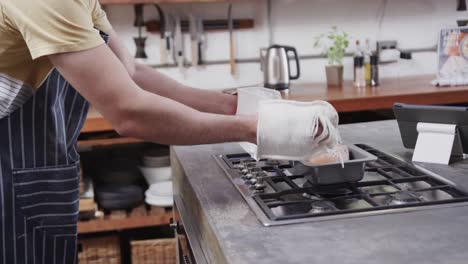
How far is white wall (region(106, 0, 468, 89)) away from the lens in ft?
10.2

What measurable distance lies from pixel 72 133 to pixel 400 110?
790 millimetres

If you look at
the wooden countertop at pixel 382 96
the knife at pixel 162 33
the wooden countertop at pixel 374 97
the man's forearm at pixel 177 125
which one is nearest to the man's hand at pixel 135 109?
the man's forearm at pixel 177 125

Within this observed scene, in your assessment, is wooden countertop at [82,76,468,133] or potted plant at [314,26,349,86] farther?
potted plant at [314,26,349,86]

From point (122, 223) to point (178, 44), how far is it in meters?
1.01

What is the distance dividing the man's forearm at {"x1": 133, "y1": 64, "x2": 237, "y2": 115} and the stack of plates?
0.99 meters

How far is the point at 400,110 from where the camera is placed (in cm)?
142

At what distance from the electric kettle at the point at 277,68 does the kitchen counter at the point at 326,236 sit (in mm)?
1707

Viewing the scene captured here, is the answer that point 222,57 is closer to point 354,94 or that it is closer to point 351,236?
point 354,94

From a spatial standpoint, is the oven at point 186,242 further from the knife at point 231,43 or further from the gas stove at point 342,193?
the knife at point 231,43

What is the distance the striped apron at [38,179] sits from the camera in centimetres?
129

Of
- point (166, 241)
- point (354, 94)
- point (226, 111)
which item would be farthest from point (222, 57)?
point (226, 111)

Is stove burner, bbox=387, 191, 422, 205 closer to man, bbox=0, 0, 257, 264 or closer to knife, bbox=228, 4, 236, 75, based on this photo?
man, bbox=0, 0, 257, 264

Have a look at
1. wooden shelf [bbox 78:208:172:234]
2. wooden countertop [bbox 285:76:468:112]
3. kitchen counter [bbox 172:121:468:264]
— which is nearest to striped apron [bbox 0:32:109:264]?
kitchen counter [bbox 172:121:468:264]

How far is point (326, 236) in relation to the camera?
933mm
